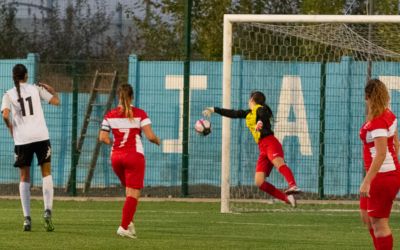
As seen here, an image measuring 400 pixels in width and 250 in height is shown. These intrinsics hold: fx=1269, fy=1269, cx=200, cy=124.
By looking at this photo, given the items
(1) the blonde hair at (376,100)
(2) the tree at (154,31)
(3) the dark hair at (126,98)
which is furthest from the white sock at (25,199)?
(2) the tree at (154,31)

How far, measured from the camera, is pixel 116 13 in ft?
98.4

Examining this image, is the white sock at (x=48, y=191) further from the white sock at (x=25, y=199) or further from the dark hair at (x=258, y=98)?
the dark hair at (x=258, y=98)

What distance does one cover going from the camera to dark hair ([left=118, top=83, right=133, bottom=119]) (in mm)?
15461

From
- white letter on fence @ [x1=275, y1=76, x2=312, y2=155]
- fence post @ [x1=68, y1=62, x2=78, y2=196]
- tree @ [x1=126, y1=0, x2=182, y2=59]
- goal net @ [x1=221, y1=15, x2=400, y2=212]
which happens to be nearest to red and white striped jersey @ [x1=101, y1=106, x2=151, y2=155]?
goal net @ [x1=221, y1=15, x2=400, y2=212]

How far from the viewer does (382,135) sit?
1181cm

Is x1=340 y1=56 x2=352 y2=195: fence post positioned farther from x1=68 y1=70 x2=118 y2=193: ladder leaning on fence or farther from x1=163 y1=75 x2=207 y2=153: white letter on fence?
x1=68 y1=70 x2=118 y2=193: ladder leaning on fence

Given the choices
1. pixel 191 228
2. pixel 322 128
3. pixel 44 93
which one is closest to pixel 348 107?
pixel 322 128

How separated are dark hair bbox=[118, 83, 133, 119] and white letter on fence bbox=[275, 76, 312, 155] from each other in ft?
28.2

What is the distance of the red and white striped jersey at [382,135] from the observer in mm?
11844

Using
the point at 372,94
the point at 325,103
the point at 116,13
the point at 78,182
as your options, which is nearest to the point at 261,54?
the point at 325,103

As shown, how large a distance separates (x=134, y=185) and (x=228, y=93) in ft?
16.4

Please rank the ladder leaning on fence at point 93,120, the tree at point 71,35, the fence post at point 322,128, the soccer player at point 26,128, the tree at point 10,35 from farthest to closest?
the tree at point 71,35 < the tree at point 10,35 < the ladder leaning on fence at point 93,120 < the fence post at point 322,128 < the soccer player at point 26,128

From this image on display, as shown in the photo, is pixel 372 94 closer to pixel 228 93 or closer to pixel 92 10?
pixel 228 93

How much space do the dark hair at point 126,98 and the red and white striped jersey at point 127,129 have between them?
0.07m
